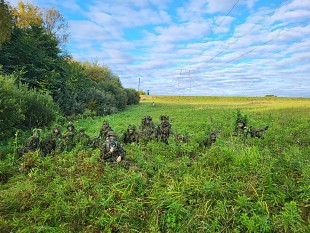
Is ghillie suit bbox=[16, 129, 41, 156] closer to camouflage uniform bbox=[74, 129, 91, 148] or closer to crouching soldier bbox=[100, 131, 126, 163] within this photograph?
camouflage uniform bbox=[74, 129, 91, 148]

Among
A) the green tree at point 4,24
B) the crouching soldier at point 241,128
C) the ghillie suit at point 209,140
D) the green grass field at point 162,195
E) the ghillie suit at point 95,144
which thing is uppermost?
the green tree at point 4,24

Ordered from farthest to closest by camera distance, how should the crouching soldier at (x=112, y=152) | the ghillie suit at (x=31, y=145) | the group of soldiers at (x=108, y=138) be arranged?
the ghillie suit at (x=31, y=145)
the group of soldiers at (x=108, y=138)
the crouching soldier at (x=112, y=152)

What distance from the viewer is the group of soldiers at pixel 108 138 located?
5312mm

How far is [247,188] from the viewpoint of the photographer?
3824 millimetres

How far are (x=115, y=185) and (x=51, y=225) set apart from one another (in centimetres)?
114

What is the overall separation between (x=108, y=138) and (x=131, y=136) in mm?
2093

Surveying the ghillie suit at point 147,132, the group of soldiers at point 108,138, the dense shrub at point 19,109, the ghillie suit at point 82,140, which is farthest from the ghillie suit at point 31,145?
the ghillie suit at point 147,132

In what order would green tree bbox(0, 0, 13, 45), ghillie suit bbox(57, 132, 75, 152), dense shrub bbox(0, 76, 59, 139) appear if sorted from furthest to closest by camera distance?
green tree bbox(0, 0, 13, 45)
dense shrub bbox(0, 76, 59, 139)
ghillie suit bbox(57, 132, 75, 152)

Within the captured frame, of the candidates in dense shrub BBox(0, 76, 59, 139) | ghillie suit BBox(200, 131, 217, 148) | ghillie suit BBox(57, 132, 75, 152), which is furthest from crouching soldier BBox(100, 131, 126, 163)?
dense shrub BBox(0, 76, 59, 139)

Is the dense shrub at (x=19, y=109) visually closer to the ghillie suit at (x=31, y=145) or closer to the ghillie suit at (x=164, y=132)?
the ghillie suit at (x=31, y=145)

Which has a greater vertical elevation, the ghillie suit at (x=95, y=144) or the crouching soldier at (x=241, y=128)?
the crouching soldier at (x=241, y=128)

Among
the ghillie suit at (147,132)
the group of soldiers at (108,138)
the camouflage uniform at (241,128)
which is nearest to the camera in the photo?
the group of soldiers at (108,138)

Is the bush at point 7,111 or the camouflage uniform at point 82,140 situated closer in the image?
the camouflage uniform at point 82,140

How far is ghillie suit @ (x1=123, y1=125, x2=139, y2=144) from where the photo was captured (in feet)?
24.3
